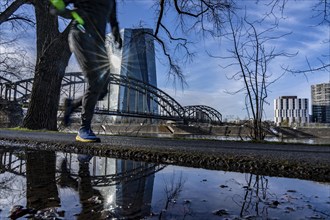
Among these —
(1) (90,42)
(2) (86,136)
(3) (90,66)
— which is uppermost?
(1) (90,42)

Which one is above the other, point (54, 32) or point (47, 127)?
point (54, 32)

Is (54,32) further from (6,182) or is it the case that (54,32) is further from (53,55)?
(6,182)

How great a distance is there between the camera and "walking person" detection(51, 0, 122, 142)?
120 inches

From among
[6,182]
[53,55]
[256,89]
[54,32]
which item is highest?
[54,32]

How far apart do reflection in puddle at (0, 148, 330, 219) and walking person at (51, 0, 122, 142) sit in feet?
5.36

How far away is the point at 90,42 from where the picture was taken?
310cm

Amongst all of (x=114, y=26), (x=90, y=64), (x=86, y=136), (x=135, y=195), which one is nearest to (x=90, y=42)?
(x=90, y=64)

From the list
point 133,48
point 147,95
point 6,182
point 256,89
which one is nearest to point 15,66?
point 133,48

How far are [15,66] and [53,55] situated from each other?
21.1ft

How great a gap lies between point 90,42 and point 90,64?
232 mm

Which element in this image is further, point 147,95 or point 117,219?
point 147,95

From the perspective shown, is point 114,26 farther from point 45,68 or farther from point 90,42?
point 45,68

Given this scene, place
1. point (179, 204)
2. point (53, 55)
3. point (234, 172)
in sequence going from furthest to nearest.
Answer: point (53, 55)
point (234, 172)
point (179, 204)

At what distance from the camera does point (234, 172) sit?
189 centimetres
